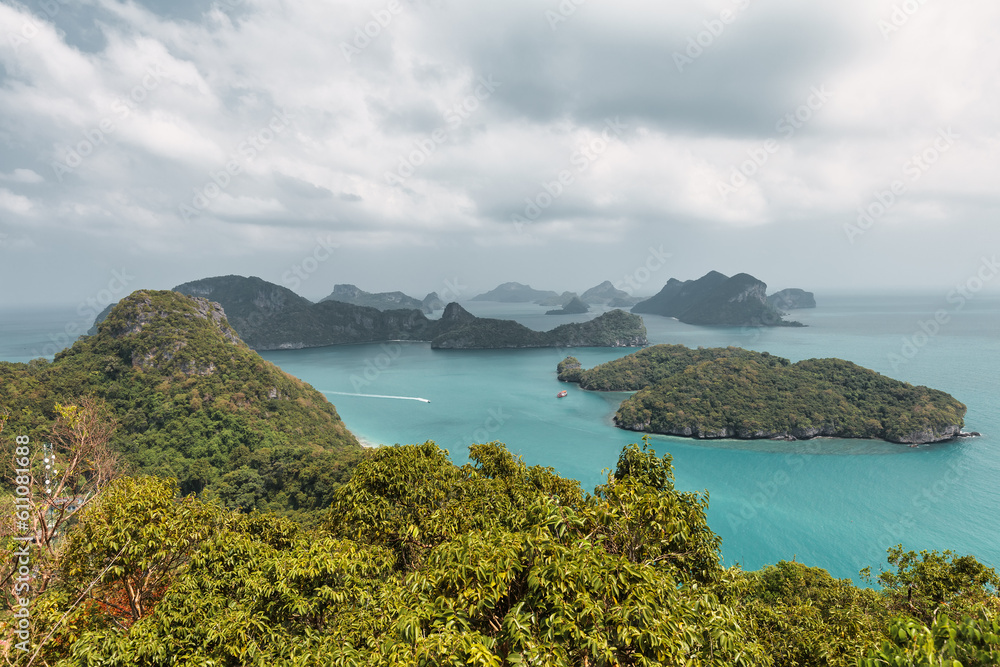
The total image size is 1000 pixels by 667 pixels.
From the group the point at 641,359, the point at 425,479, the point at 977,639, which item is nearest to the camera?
the point at 977,639

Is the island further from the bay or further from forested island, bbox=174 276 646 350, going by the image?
the bay

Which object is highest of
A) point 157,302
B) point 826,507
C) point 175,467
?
point 157,302

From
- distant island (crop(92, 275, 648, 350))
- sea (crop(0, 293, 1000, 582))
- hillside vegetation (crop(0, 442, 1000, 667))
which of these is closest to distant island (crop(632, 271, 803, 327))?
sea (crop(0, 293, 1000, 582))

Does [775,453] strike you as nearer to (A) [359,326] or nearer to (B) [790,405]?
(B) [790,405]

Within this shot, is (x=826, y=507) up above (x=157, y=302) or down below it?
below

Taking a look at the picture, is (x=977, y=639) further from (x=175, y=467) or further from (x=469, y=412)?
(x=469, y=412)

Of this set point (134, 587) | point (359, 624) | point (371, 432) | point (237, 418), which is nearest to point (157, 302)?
point (237, 418)
